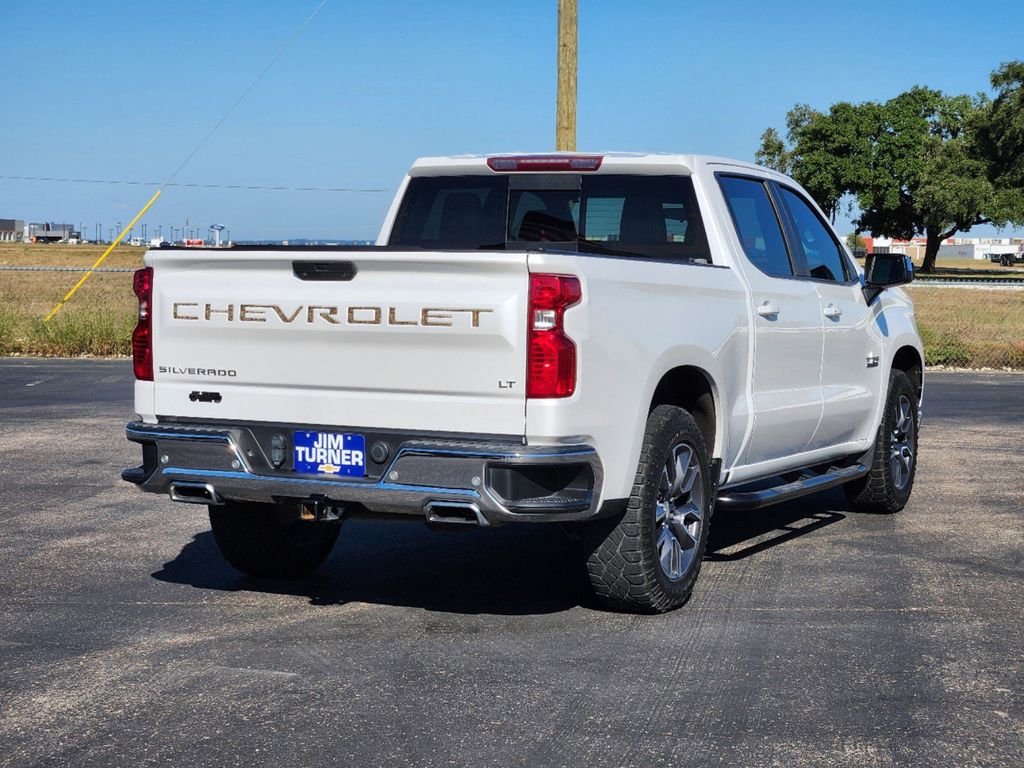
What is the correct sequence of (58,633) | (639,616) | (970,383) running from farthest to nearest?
(970,383) < (639,616) < (58,633)

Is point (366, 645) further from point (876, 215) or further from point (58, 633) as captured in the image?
point (876, 215)

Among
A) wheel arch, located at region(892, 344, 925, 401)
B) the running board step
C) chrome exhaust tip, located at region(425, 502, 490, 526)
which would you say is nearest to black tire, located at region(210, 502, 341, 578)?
chrome exhaust tip, located at region(425, 502, 490, 526)

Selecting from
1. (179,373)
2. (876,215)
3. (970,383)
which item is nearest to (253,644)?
(179,373)

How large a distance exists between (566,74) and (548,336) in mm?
12143

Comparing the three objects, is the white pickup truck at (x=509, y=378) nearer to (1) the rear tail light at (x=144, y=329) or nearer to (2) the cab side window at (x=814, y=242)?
(1) the rear tail light at (x=144, y=329)

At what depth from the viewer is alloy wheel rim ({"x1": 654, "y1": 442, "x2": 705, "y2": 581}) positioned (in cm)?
655

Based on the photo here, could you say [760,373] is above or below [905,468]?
above

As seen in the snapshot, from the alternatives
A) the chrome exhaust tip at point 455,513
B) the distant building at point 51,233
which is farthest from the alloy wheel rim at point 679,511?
the distant building at point 51,233

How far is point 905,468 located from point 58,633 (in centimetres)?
560

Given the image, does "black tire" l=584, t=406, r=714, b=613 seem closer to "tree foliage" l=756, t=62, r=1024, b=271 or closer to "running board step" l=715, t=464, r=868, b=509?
"running board step" l=715, t=464, r=868, b=509

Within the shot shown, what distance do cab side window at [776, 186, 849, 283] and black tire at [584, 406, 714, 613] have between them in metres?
2.14

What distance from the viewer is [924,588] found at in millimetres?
7129

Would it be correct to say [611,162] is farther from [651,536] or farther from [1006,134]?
[1006,134]

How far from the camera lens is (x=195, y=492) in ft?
20.7
